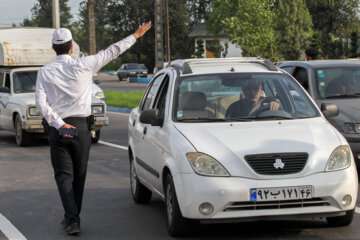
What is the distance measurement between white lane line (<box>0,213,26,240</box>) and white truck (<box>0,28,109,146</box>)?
784 cm

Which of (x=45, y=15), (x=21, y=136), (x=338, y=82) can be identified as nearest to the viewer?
(x=338, y=82)

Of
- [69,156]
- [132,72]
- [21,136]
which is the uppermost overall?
[69,156]

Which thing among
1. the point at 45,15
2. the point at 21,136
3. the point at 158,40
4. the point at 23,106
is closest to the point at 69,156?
the point at 23,106

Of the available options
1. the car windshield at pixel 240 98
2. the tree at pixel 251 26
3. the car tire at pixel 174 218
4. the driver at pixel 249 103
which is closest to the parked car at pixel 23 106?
the car windshield at pixel 240 98

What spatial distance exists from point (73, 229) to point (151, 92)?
2.13 metres

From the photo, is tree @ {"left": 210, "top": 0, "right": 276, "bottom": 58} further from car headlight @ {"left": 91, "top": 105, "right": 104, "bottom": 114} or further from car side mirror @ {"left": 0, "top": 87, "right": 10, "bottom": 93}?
car headlight @ {"left": 91, "top": 105, "right": 104, "bottom": 114}

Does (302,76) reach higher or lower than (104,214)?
higher

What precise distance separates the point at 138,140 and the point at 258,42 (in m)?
31.1

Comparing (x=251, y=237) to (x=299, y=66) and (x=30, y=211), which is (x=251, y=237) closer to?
(x=30, y=211)

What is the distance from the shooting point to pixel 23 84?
1733 centimetres

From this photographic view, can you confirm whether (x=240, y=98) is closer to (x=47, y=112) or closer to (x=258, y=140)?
(x=258, y=140)

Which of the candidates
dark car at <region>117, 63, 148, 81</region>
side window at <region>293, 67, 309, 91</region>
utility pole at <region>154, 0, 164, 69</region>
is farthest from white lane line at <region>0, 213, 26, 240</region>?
dark car at <region>117, 63, 148, 81</region>

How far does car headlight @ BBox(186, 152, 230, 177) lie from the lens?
261 inches

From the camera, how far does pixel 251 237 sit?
7.05 m
